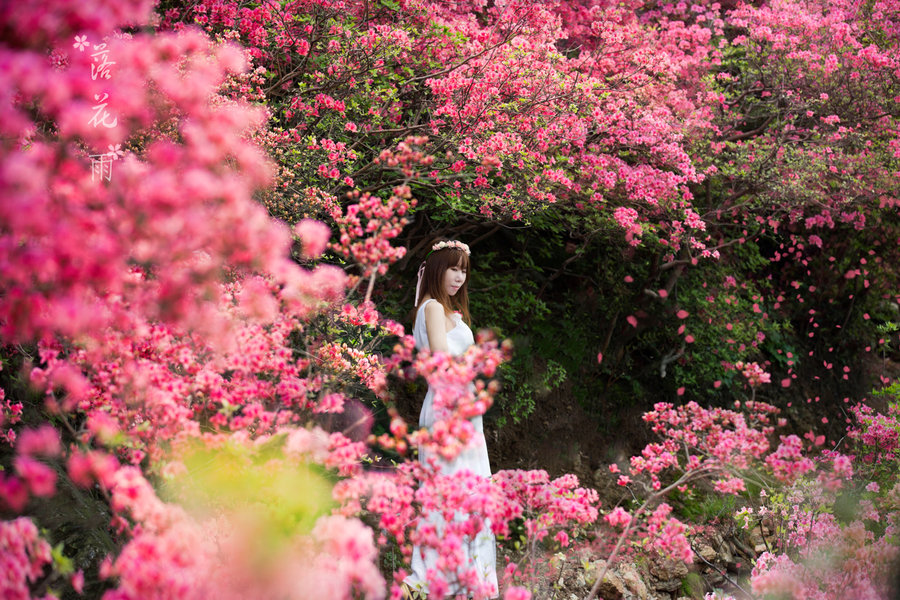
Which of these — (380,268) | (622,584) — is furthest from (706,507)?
(380,268)

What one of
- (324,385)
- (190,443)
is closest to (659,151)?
(324,385)

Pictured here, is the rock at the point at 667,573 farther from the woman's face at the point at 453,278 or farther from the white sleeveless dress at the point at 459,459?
the woman's face at the point at 453,278

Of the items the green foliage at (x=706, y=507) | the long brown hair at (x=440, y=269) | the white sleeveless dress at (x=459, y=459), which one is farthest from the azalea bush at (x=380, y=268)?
the long brown hair at (x=440, y=269)

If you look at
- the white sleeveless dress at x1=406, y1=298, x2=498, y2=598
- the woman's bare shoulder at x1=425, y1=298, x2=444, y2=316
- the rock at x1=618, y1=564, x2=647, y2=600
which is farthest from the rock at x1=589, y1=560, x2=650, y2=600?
the woman's bare shoulder at x1=425, y1=298, x2=444, y2=316

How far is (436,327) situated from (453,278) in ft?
0.97

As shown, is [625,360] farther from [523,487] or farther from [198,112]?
[198,112]

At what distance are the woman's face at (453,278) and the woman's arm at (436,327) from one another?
0.42 feet

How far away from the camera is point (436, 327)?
3076mm

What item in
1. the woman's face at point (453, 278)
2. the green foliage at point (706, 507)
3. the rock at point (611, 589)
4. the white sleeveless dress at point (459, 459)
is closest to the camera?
the white sleeveless dress at point (459, 459)

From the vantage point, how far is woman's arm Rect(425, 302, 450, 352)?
3.05 meters

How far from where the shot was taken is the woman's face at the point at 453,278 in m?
3.16

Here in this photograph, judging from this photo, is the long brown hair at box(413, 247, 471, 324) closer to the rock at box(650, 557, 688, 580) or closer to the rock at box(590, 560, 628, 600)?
the rock at box(590, 560, 628, 600)

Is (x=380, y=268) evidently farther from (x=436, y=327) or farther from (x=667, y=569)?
(x=667, y=569)

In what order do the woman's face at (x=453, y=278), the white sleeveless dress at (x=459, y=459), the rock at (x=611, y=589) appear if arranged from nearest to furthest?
1. the white sleeveless dress at (x=459, y=459)
2. the woman's face at (x=453, y=278)
3. the rock at (x=611, y=589)
